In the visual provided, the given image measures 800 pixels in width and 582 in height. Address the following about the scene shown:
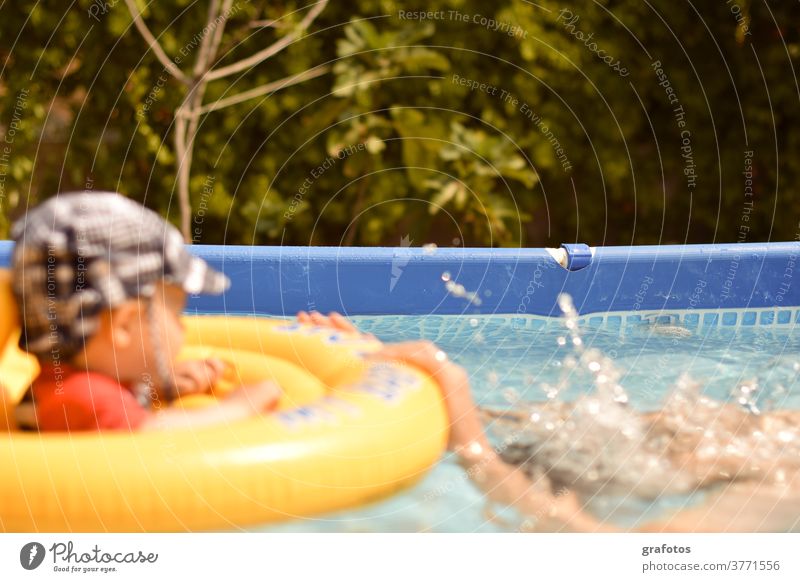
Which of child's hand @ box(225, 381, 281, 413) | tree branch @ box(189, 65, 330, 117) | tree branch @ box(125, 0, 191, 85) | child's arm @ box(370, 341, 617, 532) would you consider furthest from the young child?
tree branch @ box(189, 65, 330, 117)

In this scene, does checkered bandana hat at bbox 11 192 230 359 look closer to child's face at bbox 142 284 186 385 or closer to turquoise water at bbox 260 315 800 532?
child's face at bbox 142 284 186 385

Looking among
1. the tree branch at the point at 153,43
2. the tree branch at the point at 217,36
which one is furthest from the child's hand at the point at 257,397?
the tree branch at the point at 217,36

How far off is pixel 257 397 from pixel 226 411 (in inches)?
3.5

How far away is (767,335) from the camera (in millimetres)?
2152

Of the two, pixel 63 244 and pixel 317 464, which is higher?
pixel 63 244

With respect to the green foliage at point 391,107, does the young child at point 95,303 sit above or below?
below

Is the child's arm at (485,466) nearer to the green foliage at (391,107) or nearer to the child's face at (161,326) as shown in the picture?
the child's face at (161,326)

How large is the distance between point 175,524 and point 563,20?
7.27ft

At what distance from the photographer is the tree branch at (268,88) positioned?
2686mm

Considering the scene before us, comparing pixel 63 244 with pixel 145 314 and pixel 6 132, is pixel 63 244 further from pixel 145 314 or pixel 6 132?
pixel 6 132

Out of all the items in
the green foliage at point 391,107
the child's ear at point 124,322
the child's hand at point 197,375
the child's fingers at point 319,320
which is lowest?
the child's hand at point 197,375

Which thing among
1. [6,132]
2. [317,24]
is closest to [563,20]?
[317,24]
